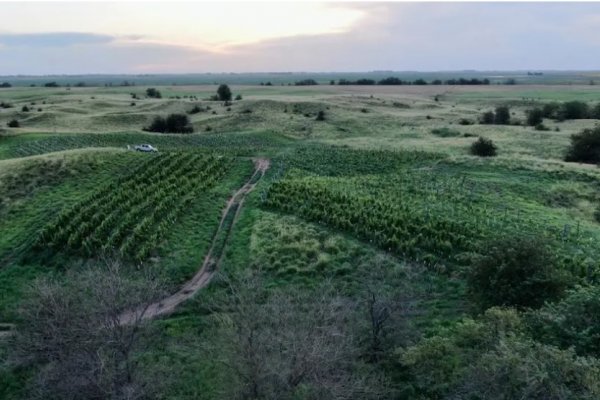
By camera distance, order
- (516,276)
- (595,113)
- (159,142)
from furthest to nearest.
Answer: (595,113), (159,142), (516,276)

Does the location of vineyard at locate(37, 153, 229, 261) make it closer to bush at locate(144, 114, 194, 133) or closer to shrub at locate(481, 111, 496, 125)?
bush at locate(144, 114, 194, 133)

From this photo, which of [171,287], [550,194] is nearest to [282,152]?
[550,194]

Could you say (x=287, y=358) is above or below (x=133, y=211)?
above

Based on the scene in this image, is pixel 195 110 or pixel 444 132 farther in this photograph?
pixel 195 110

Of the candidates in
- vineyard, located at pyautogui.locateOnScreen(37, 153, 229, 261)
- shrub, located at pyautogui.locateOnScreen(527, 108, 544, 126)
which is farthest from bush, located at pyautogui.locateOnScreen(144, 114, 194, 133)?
shrub, located at pyautogui.locateOnScreen(527, 108, 544, 126)

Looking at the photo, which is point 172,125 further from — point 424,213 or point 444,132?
point 424,213

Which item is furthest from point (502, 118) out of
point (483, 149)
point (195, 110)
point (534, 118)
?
point (195, 110)

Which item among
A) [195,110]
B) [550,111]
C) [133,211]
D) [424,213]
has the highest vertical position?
[195,110]
